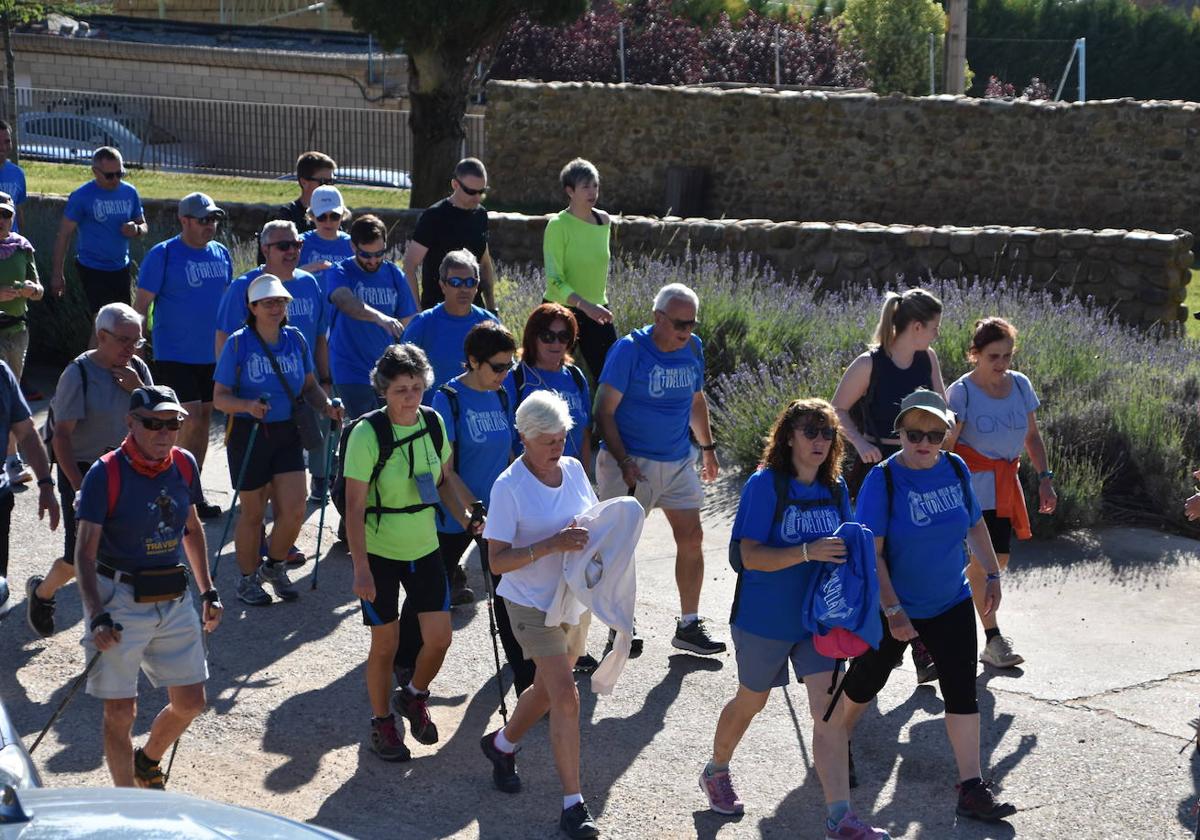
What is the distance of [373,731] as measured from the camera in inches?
256

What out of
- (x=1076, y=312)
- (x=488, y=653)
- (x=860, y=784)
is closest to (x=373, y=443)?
(x=488, y=653)

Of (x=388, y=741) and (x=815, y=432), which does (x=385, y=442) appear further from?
(x=815, y=432)

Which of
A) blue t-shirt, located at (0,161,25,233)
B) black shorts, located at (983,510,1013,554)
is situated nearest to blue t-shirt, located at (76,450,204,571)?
black shorts, located at (983,510,1013,554)

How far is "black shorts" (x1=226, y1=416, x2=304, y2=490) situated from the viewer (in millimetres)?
8219

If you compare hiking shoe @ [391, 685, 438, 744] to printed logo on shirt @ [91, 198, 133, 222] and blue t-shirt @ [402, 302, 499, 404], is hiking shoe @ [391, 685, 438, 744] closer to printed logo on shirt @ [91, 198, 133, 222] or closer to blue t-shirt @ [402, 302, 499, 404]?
blue t-shirt @ [402, 302, 499, 404]

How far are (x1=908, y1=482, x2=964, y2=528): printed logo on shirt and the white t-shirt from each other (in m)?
1.21

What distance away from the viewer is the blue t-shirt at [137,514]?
18.4 feet

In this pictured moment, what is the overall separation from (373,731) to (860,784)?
1.97 metres

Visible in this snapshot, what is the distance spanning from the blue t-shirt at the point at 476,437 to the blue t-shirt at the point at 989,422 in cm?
212

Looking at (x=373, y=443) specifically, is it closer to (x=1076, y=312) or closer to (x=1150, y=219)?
(x=1076, y=312)

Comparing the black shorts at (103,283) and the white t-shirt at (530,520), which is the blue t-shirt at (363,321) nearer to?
the white t-shirt at (530,520)

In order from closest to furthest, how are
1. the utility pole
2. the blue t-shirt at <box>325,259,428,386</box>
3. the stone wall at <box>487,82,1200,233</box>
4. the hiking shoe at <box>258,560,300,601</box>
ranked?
the hiking shoe at <box>258,560,300,601</box> → the blue t-shirt at <box>325,259,428,386</box> → the stone wall at <box>487,82,1200,233</box> → the utility pole

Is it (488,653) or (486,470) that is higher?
(486,470)

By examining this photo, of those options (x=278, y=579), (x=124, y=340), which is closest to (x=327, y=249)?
(x=278, y=579)
